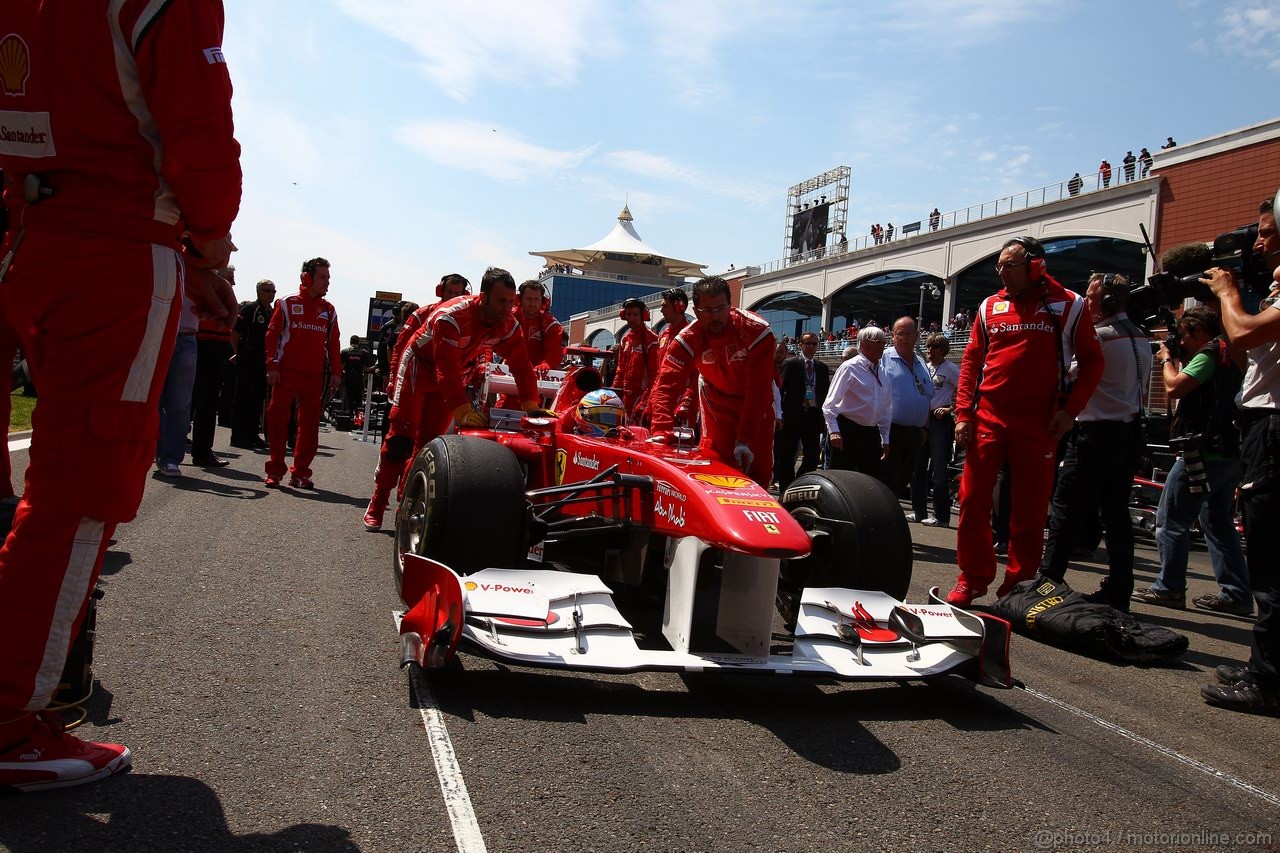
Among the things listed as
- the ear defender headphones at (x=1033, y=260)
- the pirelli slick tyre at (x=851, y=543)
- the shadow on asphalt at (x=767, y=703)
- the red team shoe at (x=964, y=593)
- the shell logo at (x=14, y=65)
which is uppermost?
the ear defender headphones at (x=1033, y=260)

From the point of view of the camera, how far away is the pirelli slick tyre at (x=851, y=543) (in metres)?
4.45

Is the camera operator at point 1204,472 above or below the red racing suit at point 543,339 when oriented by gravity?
below

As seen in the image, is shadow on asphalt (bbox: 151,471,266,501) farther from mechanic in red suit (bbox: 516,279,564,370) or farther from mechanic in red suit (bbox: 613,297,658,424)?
mechanic in red suit (bbox: 613,297,658,424)

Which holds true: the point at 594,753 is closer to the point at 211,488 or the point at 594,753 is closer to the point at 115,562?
the point at 115,562

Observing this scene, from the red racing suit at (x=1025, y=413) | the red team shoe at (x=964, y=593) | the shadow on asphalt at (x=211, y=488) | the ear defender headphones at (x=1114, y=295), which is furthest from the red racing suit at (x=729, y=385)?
the shadow on asphalt at (x=211, y=488)

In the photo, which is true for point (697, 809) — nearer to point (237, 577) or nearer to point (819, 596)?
point (819, 596)

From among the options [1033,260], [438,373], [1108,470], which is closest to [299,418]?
[438,373]

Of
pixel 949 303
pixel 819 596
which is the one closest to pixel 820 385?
pixel 819 596

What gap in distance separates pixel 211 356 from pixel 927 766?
9.32 metres

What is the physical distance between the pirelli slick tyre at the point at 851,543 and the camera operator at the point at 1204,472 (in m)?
2.68

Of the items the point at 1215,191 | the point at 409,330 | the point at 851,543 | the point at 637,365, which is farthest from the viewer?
the point at 1215,191

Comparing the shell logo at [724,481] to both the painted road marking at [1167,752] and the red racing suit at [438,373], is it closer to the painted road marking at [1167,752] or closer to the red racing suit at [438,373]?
the painted road marking at [1167,752]

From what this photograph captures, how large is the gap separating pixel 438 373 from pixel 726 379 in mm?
1868

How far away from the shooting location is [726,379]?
641 cm
